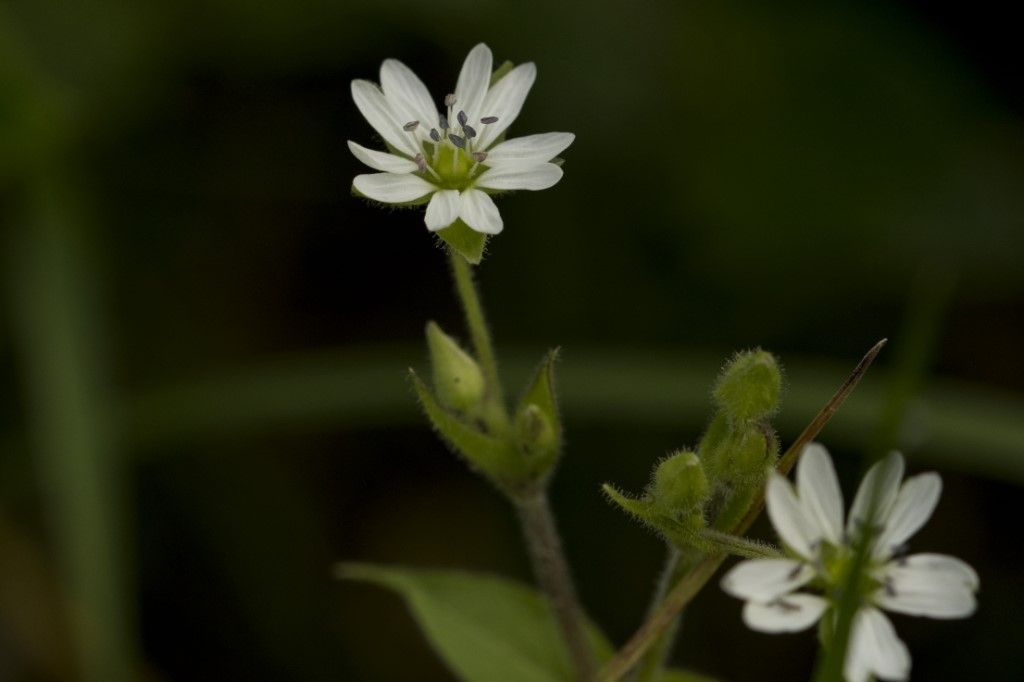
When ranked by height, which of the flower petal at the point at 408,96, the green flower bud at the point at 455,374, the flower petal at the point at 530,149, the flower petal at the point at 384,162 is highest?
the flower petal at the point at 408,96

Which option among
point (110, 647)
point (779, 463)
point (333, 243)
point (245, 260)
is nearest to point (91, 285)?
point (245, 260)

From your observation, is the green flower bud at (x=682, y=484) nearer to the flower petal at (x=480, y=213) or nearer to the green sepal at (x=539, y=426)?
the green sepal at (x=539, y=426)

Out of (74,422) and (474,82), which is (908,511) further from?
(74,422)

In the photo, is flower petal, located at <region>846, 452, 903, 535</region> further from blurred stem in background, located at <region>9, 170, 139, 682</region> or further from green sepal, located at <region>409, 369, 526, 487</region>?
blurred stem in background, located at <region>9, 170, 139, 682</region>

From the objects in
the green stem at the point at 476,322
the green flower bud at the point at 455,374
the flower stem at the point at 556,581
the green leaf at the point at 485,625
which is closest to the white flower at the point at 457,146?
the green stem at the point at 476,322

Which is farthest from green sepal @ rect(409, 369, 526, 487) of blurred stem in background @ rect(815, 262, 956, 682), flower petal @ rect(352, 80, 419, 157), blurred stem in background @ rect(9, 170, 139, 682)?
blurred stem in background @ rect(9, 170, 139, 682)

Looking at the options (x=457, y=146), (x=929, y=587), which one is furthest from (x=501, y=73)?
(x=929, y=587)
